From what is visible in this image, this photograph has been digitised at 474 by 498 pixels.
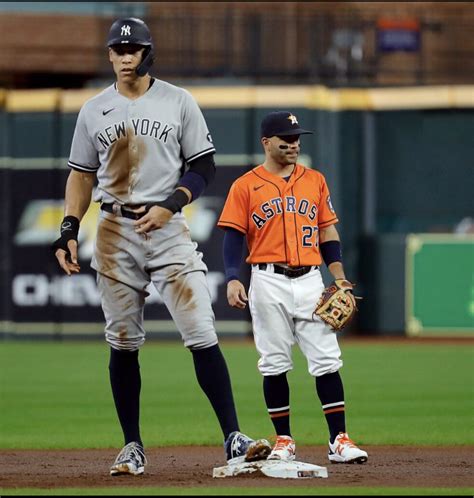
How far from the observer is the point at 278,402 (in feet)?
24.8

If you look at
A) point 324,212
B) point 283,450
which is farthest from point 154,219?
point 283,450

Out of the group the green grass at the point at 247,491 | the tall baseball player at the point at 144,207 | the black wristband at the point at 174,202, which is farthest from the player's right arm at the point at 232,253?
the green grass at the point at 247,491

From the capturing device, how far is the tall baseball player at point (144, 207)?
690cm

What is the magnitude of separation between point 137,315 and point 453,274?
13740 mm

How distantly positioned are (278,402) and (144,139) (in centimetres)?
159

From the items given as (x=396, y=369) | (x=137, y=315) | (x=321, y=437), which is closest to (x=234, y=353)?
(x=396, y=369)

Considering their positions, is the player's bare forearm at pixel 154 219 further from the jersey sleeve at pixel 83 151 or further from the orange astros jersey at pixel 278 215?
the orange astros jersey at pixel 278 215

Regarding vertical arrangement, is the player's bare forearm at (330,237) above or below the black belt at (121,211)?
below

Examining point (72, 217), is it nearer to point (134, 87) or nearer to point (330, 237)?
point (134, 87)

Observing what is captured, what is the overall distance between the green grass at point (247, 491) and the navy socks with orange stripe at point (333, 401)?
1.09m

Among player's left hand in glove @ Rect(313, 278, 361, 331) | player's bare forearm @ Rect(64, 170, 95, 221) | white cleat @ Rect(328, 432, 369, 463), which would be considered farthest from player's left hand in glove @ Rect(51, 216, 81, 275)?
white cleat @ Rect(328, 432, 369, 463)

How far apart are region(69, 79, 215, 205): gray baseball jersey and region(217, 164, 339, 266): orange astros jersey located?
0.60m

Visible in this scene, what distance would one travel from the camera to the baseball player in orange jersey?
24.6 ft

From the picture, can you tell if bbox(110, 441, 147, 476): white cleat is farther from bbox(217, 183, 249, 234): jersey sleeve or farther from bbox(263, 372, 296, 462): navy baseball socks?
bbox(217, 183, 249, 234): jersey sleeve
